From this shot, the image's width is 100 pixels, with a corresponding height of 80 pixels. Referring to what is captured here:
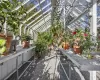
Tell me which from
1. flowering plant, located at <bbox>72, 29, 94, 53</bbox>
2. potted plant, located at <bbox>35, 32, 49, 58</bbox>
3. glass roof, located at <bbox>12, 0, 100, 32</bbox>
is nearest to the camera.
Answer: flowering plant, located at <bbox>72, 29, 94, 53</bbox>

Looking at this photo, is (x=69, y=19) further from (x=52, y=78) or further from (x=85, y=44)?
(x=85, y=44)

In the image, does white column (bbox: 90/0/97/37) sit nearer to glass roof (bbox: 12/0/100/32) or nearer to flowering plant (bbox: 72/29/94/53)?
flowering plant (bbox: 72/29/94/53)

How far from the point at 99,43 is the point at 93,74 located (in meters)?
0.53

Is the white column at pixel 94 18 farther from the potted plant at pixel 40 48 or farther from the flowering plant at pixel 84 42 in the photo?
Answer: the potted plant at pixel 40 48

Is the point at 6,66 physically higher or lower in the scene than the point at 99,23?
lower

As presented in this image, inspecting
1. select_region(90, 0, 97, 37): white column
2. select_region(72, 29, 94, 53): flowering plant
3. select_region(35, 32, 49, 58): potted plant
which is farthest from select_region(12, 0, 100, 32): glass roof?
select_region(35, 32, 49, 58): potted plant

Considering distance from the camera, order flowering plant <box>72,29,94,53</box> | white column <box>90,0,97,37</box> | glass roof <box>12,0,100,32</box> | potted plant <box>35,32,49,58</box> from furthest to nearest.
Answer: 1. potted plant <box>35,32,49,58</box>
2. glass roof <box>12,0,100,32</box>
3. white column <box>90,0,97,37</box>
4. flowering plant <box>72,29,94,53</box>

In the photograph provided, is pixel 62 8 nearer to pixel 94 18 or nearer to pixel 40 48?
pixel 40 48

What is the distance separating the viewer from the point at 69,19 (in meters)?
8.32

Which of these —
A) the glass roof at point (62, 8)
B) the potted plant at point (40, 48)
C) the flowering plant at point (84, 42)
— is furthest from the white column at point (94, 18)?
the potted plant at point (40, 48)

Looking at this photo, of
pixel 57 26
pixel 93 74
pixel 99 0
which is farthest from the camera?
pixel 57 26

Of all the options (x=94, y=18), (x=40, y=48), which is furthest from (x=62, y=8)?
(x=94, y=18)

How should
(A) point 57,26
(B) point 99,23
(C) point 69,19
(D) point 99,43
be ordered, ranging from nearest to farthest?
(D) point 99,43 < (B) point 99,23 < (A) point 57,26 < (C) point 69,19

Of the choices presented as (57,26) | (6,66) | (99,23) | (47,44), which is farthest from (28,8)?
(47,44)
